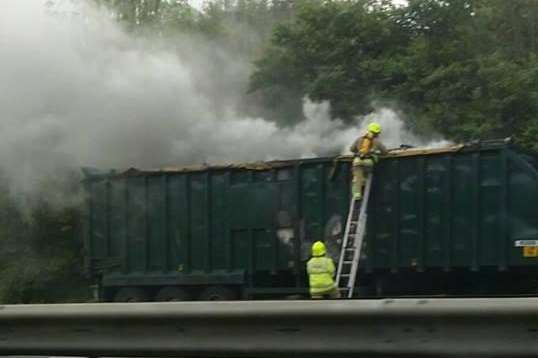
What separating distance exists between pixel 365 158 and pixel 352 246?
4.62ft

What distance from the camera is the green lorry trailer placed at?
1386 cm

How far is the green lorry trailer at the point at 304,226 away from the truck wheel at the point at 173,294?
25 millimetres

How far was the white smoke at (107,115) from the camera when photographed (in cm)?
1823

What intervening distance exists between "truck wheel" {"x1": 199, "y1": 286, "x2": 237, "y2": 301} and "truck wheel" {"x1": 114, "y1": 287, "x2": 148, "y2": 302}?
55.2 inches

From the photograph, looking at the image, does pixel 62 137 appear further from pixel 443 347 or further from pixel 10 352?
pixel 443 347

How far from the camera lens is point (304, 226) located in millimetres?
15516

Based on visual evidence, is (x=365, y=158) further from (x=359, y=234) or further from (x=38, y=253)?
(x=38, y=253)

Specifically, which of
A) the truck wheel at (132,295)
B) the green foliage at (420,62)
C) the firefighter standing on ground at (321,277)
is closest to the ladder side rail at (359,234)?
the firefighter standing on ground at (321,277)

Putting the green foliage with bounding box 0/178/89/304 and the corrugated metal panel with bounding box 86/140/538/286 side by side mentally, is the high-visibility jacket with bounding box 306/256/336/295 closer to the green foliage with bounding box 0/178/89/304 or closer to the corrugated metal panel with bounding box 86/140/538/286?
the corrugated metal panel with bounding box 86/140/538/286

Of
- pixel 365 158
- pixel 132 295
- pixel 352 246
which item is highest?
pixel 365 158

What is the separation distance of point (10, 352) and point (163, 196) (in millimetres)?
11489

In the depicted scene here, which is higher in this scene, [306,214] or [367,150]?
[367,150]

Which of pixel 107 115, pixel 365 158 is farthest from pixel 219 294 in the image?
pixel 107 115

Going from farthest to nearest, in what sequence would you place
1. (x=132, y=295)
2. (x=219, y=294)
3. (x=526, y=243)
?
(x=132, y=295) → (x=219, y=294) → (x=526, y=243)
